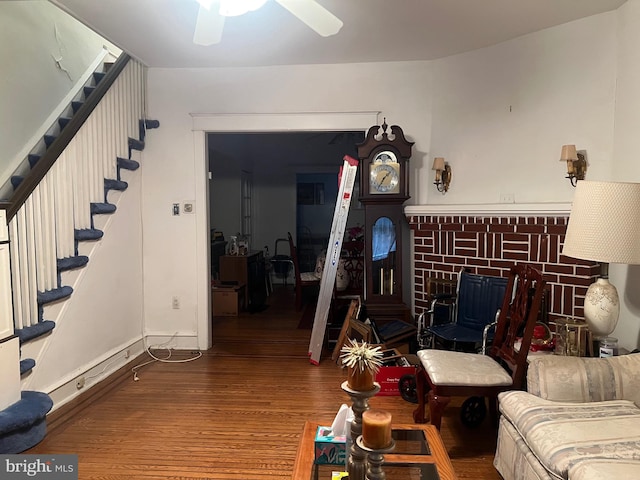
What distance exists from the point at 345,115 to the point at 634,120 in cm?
208

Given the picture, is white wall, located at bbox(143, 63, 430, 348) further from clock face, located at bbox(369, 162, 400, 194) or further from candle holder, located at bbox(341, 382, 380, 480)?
candle holder, located at bbox(341, 382, 380, 480)

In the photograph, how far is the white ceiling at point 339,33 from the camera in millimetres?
2719

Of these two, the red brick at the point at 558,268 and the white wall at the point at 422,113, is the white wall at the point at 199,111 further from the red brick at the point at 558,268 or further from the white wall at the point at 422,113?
the red brick at the point at 558,268

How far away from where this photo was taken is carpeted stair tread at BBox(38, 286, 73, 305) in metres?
2.62

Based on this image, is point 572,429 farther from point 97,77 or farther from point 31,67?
point 97,77

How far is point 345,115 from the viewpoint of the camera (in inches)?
150

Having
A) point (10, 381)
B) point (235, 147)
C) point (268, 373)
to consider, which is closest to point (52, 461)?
point (10, 381)

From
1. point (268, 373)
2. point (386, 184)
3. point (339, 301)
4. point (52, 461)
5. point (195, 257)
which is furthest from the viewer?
point (339, 301)

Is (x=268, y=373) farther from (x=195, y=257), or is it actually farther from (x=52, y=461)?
(x=52, y=461)

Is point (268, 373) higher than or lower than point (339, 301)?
lower

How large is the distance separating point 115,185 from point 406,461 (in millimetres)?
2965

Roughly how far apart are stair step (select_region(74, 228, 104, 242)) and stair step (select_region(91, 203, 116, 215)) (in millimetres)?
134

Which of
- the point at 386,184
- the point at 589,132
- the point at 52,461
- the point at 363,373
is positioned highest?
the point at 589,132

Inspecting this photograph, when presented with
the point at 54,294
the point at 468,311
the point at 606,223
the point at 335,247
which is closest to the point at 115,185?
the point at 54,294
